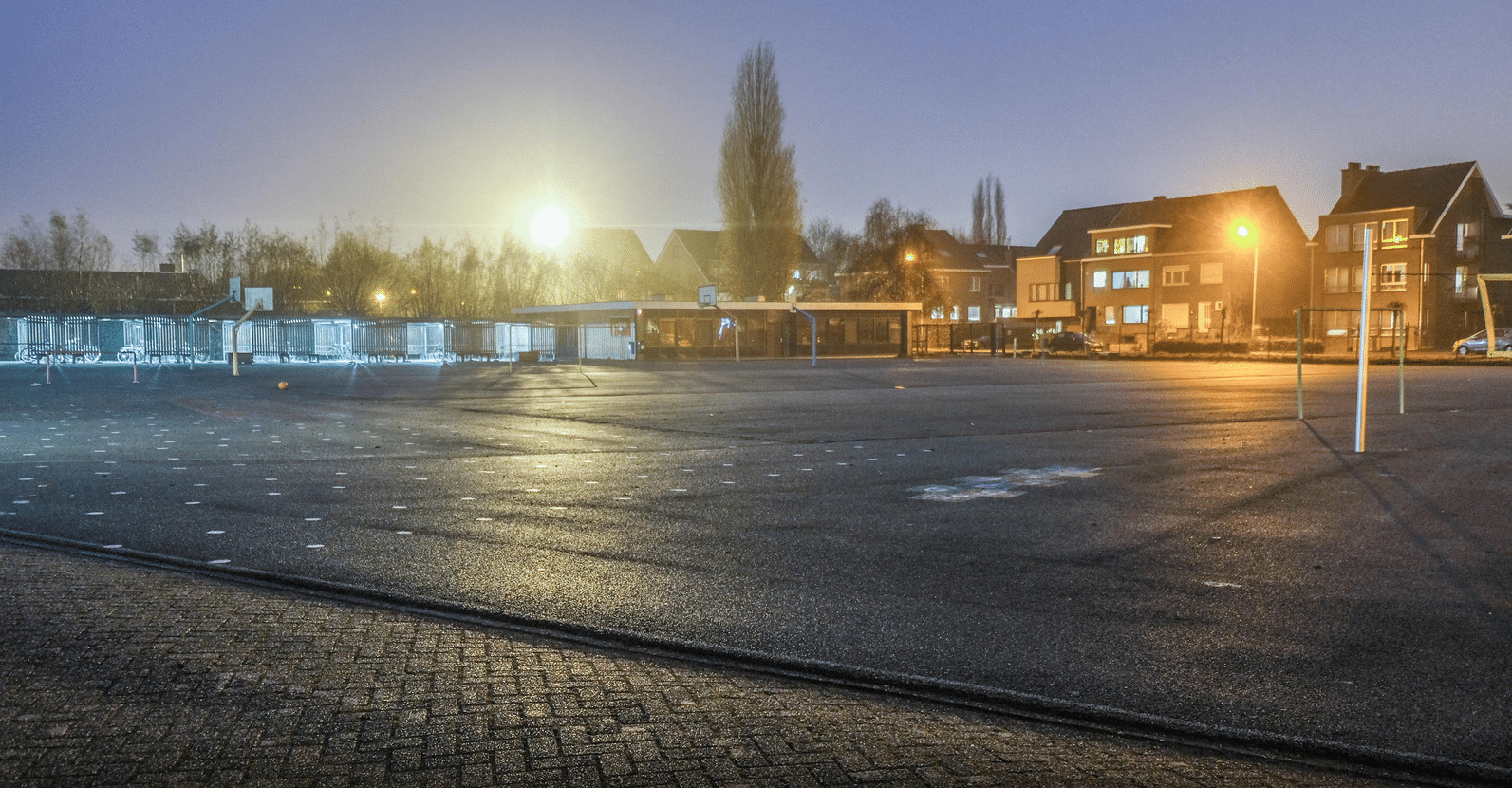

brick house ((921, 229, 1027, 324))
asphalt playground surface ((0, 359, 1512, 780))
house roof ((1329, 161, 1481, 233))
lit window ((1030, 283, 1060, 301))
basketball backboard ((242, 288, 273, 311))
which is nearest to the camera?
asphalt playground surface ((0, 359, 1512, 780))

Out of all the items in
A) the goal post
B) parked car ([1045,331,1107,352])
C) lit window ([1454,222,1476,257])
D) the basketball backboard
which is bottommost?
parked car ([1045,331,1107,352])

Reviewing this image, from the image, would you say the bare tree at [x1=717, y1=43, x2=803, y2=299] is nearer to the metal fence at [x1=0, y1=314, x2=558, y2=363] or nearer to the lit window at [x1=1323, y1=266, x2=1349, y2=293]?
the metal fence at [x1=0, y1=314, x2=558, y2=363]

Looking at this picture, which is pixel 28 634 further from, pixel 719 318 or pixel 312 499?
pixel 719 318

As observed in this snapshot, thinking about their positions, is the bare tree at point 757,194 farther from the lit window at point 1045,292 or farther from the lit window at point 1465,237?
the lit window at point 1465,237

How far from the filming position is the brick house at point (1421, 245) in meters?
61.2

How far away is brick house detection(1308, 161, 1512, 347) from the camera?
61.2 metres

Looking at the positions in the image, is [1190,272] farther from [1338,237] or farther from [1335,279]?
[1338,237]

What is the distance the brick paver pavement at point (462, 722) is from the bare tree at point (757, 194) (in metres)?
66.4

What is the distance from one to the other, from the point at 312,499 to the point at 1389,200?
69.6 m


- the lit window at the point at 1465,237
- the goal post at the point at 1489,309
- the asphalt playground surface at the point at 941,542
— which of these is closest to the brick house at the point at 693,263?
the lit window at the point at 1465,237

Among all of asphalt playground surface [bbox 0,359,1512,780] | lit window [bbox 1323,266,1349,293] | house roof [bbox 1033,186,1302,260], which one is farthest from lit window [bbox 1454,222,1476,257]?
asphalt playground surface [bbox 0,359,1512,780]

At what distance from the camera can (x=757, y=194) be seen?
71000 mm

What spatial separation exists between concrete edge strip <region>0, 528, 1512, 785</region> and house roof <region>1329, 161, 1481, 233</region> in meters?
69.2

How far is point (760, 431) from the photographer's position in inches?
666
